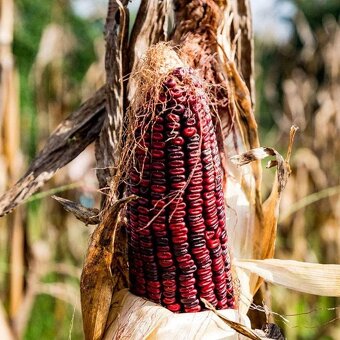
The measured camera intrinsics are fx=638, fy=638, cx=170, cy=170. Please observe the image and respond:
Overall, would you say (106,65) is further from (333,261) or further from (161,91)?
(333,261)

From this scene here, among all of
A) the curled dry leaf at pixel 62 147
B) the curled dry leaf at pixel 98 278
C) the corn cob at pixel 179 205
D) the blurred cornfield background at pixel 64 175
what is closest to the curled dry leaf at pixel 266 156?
the corn cob at pixel 179 205

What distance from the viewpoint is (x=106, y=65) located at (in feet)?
6.02

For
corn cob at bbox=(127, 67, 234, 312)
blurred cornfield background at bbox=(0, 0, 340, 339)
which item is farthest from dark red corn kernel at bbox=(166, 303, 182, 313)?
blurred cornfield background at bbox=(0, 0, 340, 339)

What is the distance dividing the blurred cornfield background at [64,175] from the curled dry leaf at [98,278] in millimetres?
1474

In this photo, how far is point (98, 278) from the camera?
150 cm

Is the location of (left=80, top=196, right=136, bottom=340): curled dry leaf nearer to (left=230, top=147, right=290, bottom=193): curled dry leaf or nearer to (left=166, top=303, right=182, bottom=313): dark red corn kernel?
(left=166, top=303, right=182, bottom=313): dark red corn kernel

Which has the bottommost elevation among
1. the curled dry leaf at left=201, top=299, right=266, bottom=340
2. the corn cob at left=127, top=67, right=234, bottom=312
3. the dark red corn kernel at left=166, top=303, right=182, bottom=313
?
the curled dry leaf at left=201, top=299, right=266, bottom=340

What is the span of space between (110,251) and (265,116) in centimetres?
1965

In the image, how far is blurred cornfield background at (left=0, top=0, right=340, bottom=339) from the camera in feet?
10.0

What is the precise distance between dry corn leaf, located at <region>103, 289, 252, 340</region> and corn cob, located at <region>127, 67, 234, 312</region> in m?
0.02

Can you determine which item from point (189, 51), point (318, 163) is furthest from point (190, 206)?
point (318, 163)

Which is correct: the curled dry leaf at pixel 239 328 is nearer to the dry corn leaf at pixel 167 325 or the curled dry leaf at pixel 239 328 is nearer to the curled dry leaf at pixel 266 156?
the dry corn leaf at pixel 167 325

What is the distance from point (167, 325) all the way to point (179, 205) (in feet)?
0.93

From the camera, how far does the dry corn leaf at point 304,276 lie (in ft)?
5.10
